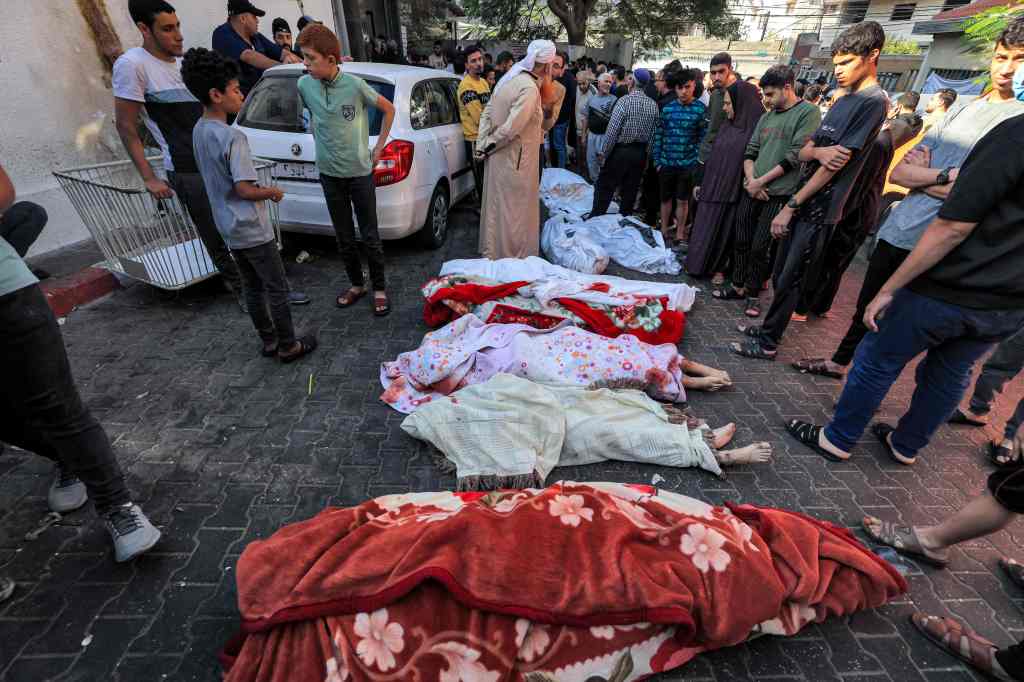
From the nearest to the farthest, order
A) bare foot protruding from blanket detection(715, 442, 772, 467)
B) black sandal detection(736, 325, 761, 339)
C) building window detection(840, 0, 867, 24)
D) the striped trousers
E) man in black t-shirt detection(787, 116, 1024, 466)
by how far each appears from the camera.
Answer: man in black t-shirt detection(787, 116, 1024, 466), bare foot protruding from blanket detection(715, 442, 772, 467), black sandal detection(736, 325, 761, 339), the striped trousers, building window detection(840, 0, 867, 24)

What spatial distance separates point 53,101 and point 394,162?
349cm

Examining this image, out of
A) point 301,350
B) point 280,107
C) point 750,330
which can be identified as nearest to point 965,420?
point 750,330

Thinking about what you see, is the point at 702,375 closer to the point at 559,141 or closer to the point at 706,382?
the point at 706,382

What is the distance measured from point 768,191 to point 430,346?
3237 mm

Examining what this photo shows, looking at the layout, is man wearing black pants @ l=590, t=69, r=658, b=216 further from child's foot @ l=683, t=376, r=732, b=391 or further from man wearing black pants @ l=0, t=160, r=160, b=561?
man wearing black pants @ l=0, t=160, r=160, b=561

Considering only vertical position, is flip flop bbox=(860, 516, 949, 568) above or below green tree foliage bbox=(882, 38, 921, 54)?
below

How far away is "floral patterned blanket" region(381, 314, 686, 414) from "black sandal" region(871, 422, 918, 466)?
3.85 feet

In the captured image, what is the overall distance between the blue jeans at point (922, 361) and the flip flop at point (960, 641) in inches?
41.9

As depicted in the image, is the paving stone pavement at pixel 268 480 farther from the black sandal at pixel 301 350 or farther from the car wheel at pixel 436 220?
the car wheel at pixel 436 220

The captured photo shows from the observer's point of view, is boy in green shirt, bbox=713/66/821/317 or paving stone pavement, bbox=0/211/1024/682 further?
boy in green shirt, bbox=713/66/821/317

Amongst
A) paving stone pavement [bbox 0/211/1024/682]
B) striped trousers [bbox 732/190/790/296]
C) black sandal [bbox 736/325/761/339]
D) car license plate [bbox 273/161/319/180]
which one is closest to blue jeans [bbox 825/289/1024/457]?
paving stone pavement [bbox 0/211/1024/682]

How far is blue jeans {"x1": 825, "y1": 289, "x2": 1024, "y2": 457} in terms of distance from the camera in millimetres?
2193

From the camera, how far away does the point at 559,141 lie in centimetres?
877

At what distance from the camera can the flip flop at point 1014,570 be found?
212 cm
